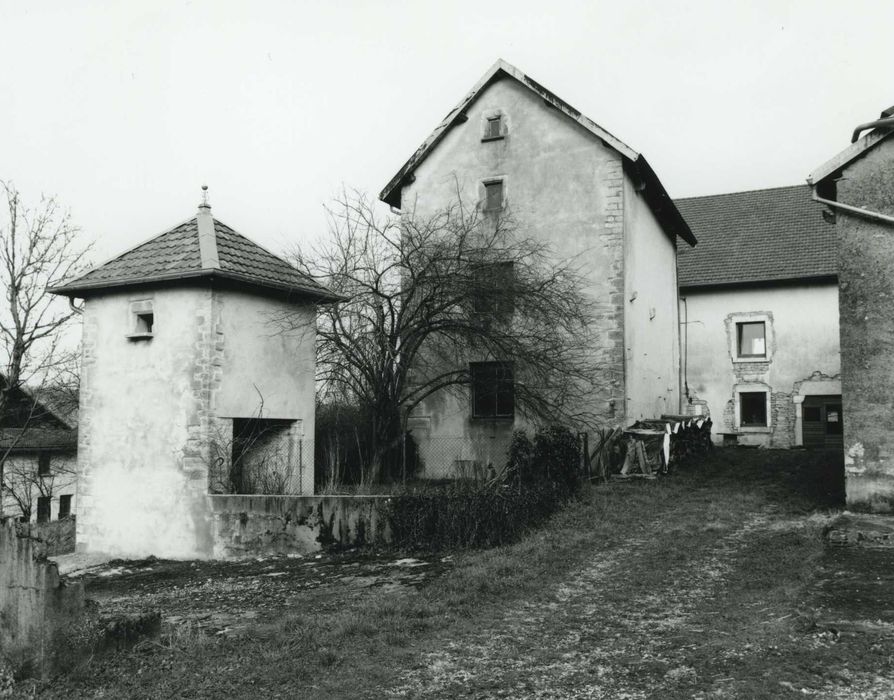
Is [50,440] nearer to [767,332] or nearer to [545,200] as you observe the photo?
[545,200]

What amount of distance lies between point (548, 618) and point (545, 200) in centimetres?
1333

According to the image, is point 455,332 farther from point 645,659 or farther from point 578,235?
point 645,659

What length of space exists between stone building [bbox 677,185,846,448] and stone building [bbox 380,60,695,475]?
587cm

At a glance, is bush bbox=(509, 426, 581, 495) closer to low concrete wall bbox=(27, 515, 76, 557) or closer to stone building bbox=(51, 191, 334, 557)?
stone building bbox=(51, 191, 334, 557)

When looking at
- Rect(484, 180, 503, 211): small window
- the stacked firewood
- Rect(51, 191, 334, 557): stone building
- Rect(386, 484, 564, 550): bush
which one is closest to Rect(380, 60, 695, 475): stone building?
Rect(484, 180, 503, 211): small window

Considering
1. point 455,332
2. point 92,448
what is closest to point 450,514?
point 455,332

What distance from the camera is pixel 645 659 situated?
656 cm

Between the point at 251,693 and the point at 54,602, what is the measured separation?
2388mm

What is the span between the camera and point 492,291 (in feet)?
54.2

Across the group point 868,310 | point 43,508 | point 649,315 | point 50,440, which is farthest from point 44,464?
point 868,310

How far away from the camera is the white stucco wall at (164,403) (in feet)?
46.6

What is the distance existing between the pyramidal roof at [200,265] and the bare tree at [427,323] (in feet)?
2.48

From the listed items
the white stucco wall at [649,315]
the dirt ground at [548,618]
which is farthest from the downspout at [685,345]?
the dirt ground at [548,618]

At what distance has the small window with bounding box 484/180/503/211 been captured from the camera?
20.4m
